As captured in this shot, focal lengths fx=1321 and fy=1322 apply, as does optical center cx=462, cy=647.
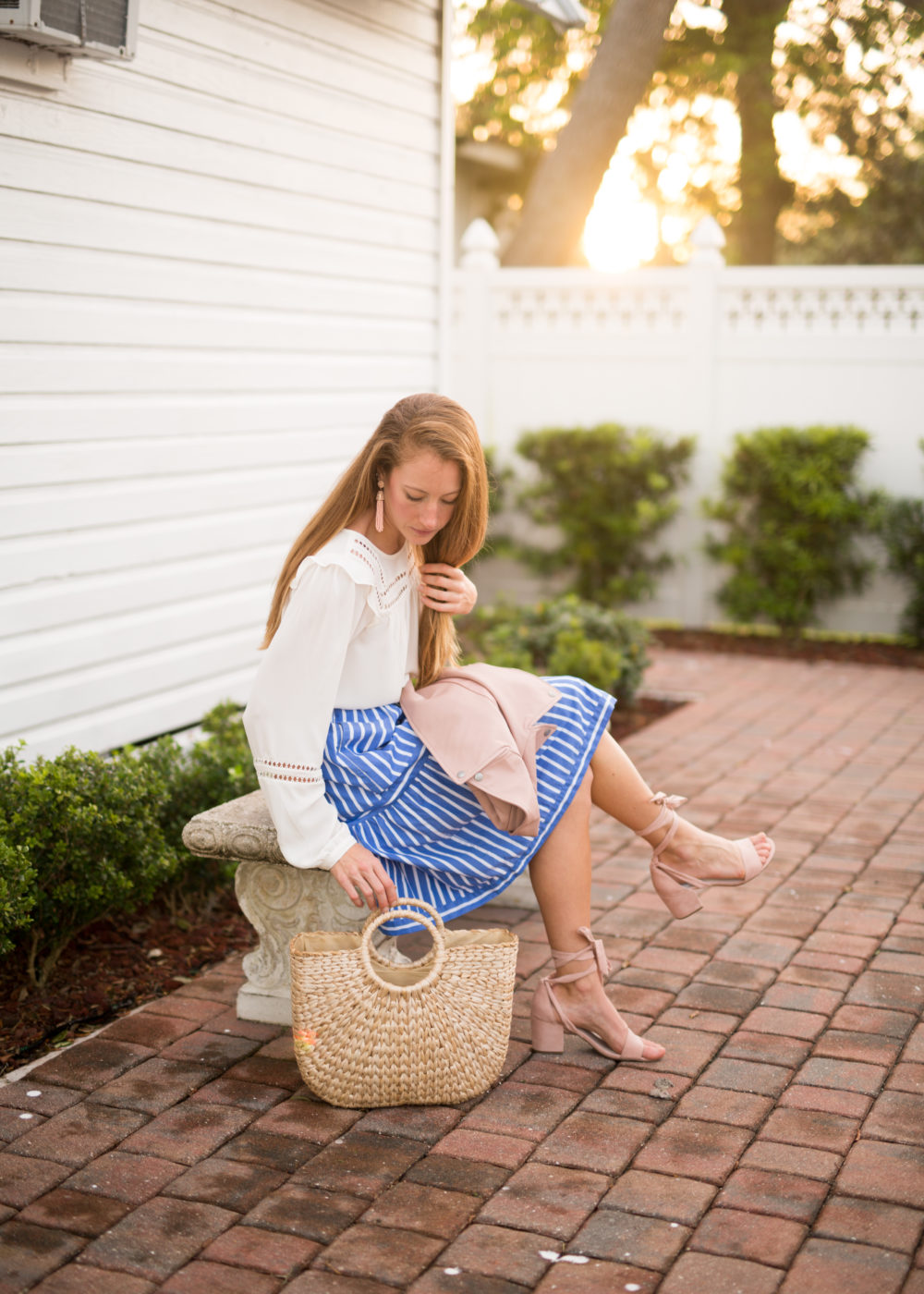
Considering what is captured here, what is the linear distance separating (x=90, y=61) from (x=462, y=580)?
7.72 feet

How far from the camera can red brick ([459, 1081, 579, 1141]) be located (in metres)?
2.87

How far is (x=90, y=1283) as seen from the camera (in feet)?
7.52

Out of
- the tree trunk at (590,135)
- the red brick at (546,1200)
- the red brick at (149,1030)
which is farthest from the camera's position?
the tree trunk at (590,135)

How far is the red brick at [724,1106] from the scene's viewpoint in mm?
2921

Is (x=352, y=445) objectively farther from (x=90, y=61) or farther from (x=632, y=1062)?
(x=632, y=1062)

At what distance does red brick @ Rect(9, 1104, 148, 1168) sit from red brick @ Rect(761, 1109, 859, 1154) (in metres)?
1.38

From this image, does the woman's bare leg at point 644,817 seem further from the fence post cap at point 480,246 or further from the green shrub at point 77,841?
the fence post cap at point 480,246

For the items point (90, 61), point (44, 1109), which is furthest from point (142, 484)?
point (44, 1109)

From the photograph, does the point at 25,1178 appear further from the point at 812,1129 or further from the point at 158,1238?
the point at 812,1129

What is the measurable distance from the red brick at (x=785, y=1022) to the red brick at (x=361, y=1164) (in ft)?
3.43

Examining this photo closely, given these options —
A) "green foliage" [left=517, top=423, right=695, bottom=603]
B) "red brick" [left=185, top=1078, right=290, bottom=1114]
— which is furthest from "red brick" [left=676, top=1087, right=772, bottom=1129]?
"green foliage" [left=517, top=423, right=695, bottom=603]

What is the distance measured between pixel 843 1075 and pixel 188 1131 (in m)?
1.51

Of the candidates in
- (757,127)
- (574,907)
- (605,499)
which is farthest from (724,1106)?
(757,127)

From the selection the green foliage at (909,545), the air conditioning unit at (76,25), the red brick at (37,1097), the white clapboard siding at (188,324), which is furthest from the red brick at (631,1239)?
the green foliage at (909,545)
